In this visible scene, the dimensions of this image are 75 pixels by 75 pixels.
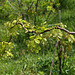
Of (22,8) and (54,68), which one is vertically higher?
(22,8)

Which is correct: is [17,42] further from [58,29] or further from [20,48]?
[58,29]

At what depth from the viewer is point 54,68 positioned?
Answer: 8.60 ft

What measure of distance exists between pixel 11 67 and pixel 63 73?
48.0 inches

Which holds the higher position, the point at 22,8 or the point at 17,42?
the point at 22,8

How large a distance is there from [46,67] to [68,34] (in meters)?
1.78

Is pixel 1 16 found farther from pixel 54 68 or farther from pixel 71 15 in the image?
pixel 54 68

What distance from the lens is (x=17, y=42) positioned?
11.6 ft

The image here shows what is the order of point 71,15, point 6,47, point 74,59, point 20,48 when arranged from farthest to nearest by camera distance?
1. point 71,15
2. point 20,48
3. point 74,59
4. point 6,47

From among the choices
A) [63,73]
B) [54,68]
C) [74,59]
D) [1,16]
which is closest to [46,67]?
[54,68]

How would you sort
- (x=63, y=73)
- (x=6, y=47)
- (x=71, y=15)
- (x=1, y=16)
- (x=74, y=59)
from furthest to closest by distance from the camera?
(x=1, y=16), (x=71, y=15), (x=74, y=59), (x=63, y=73), (x=6, y=47)

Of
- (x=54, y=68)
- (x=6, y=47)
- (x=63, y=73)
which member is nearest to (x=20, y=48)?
(x=54, y=68)

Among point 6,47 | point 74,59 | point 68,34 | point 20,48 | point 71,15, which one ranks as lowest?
point 74,59

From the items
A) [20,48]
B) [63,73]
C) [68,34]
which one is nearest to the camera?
[68,34]

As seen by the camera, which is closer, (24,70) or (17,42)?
(24,70)
